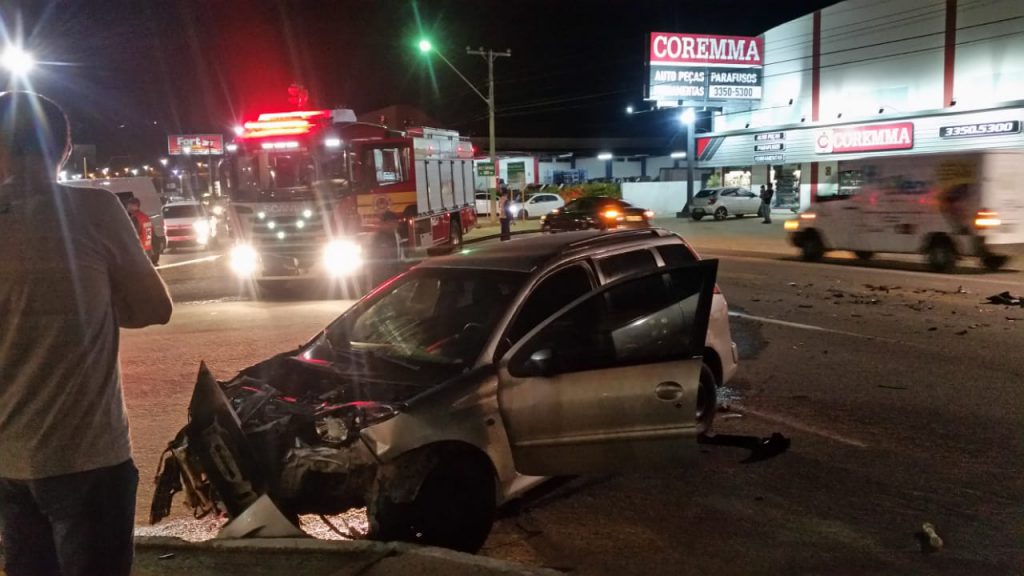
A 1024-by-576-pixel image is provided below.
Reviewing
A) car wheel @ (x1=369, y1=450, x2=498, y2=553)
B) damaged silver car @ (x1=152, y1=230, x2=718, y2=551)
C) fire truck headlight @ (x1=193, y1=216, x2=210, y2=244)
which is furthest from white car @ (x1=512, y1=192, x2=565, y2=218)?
car wheel @ (x1=369, y1=450, x2=498, y2=553)

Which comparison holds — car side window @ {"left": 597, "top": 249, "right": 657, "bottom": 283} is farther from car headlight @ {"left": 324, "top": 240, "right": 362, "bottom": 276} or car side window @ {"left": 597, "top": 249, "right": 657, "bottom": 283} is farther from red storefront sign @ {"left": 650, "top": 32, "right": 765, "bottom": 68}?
red storefront sign @ {"left": 650, "top": 32, "right": 765, "bottom": 68}

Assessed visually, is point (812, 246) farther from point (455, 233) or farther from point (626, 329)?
point (626, 329)

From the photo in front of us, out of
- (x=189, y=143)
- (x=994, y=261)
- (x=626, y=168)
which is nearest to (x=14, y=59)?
(x=994, y=261)

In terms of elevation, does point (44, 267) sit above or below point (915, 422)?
above

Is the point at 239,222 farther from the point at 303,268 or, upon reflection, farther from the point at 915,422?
the point at 915,422

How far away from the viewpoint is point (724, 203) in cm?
3947

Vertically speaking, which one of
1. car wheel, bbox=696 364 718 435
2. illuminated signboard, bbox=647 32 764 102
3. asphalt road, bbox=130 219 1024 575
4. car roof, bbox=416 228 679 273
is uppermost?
illuminated signboard, bbox=647 32 764 102

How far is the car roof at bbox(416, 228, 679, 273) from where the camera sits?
17.6 feet

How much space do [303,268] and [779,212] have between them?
109 ft

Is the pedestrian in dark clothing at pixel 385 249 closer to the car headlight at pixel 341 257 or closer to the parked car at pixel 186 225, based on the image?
the car headlight at pixel 341 257

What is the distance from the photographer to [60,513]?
2264 mm

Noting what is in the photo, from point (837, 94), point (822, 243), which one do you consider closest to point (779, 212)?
point (837, 94)

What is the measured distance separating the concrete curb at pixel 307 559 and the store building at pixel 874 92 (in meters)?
26.2

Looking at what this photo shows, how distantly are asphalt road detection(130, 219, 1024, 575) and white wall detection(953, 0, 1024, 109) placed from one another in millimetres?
22105
